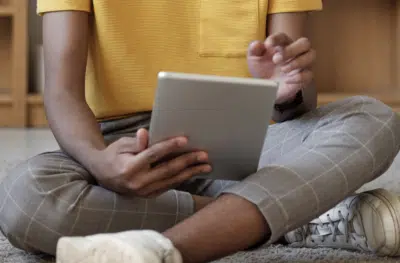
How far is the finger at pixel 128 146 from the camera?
724mm

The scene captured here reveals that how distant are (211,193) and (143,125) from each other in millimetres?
139

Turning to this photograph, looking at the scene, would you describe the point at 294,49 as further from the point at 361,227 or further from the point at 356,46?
the point at 356,46

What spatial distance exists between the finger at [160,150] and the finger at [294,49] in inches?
7.3

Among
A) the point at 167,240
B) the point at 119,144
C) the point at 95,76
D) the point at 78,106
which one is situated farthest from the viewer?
the point at 95,76

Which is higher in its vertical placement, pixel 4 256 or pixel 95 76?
pixel 95 76

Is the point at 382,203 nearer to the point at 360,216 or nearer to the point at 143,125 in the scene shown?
the point at 360,216

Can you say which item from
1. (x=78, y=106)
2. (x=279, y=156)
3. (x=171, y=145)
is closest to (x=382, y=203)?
(x=279, y=156)

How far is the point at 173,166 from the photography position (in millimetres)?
716

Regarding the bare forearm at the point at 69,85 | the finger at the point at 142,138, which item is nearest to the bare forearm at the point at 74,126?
the bare forearm at the point at 69,85

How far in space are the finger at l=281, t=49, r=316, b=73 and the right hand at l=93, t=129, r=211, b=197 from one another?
177 mm

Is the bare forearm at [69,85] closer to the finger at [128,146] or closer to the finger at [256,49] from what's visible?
the finger at [128,146]

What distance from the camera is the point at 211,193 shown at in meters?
0.95

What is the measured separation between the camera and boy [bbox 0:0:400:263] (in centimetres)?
70

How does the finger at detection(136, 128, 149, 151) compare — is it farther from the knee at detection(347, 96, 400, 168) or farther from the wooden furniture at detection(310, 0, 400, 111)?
the wooden furniture at detection(310, 0, 400, 111)
